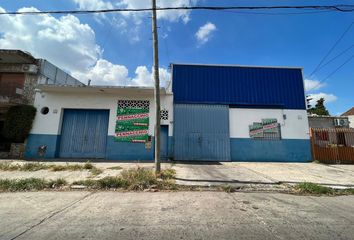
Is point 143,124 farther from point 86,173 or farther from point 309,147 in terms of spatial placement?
point 309,147

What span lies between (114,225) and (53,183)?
13.7ft

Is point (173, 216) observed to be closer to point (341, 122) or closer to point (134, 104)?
point (134, 104)

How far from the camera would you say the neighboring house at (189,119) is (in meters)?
12.7

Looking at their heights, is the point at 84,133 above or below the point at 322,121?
below

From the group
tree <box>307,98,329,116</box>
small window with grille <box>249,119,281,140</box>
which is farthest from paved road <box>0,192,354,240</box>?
tree <box>307,98,329,116</box>

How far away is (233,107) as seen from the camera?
1380cm

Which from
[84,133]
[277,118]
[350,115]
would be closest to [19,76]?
[84,133]

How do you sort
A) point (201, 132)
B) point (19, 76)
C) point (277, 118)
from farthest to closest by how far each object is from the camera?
point (277, 118)
point (19, 76)
point (201, 132)

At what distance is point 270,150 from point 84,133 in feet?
43.5

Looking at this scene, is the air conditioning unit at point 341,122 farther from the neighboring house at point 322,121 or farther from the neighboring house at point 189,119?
the neighboring house at point 189,119

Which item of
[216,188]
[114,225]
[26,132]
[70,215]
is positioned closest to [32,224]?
[70,215]

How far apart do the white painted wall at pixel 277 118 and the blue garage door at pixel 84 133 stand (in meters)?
9.22

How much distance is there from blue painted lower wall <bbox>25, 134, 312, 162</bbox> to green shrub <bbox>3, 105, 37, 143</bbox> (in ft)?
1.84

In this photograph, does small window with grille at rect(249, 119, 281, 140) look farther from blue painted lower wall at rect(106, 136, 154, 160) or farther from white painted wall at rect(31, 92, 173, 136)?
blue painted lower wall at rect(106, 136, 154, 160)
